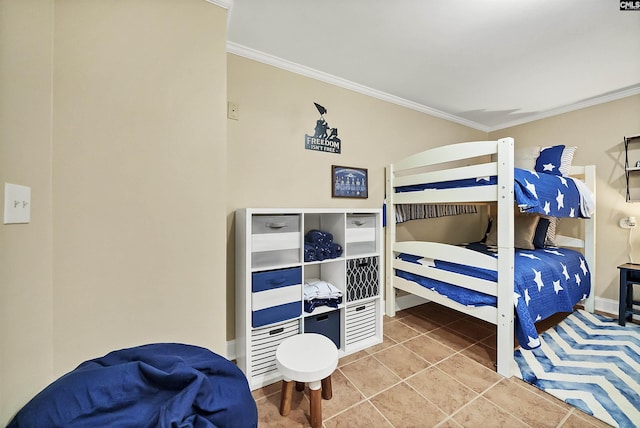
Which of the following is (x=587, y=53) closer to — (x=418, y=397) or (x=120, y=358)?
(x=418, y=397)

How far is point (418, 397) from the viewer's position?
1462mm

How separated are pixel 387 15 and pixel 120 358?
2.08m

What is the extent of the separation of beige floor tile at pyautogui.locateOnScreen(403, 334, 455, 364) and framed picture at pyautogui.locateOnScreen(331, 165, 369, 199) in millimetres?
1340

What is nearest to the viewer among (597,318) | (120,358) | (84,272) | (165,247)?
(120,358)

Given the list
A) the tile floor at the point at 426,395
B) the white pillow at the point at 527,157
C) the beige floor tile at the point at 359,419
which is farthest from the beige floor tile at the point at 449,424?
the white pillow at the point at 527,157

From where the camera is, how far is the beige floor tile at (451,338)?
2004mm

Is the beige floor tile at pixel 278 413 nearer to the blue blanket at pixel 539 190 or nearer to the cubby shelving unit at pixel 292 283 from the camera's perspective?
the cubby shelving unit at pixel 292 283

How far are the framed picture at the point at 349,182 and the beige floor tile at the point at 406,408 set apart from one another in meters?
1.50

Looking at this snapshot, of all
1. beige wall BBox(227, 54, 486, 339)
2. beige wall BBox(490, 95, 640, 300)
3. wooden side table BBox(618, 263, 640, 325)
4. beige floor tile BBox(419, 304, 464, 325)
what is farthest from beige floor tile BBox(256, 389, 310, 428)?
beige wall BBox(490, 95, 640, 300)

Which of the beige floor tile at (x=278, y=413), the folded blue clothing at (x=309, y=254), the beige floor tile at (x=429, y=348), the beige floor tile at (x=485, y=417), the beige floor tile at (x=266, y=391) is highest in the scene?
the folded blue clothing at (x=309, y=254)

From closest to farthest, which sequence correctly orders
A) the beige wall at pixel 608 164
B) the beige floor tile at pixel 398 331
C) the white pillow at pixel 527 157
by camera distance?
the beige floor tile at pixel 398 331 → the beige wall at pixel 608 164 → the white pillow at pixel 527 157

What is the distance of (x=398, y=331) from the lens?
2.25m

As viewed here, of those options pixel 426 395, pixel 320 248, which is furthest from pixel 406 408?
pixel 320 248

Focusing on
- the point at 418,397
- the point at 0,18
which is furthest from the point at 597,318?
the point at 0,18
